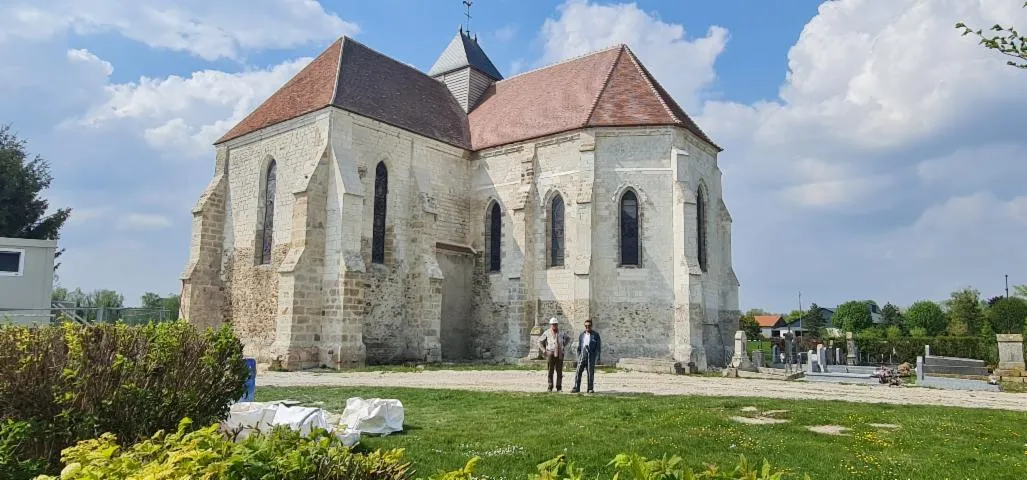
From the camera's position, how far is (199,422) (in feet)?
20.9

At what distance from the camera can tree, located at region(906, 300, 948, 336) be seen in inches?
1876

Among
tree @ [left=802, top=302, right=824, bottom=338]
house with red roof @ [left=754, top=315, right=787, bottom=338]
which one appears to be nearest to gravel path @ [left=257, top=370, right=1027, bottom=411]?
tree @ [left=802, top=302, right=824, bottom=338]

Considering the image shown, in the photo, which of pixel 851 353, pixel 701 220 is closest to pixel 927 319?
pixel 851 353

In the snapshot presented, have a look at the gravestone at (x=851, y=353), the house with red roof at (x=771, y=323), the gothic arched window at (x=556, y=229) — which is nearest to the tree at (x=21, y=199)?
the gothic arched window at (x=556, y=229)

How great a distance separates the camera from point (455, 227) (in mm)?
24828

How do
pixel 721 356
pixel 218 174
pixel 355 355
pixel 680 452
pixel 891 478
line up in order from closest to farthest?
pixel 891 478 < pixel 680 452 < pixel 355 355 < pixel 721 356 < pixel 218 174

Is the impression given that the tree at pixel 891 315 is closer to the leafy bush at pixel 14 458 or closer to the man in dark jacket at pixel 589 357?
the man in dark jacket at pixel 589 357

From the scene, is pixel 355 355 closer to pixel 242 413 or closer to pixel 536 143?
pixel 536 143

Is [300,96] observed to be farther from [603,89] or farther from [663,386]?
[663,386]

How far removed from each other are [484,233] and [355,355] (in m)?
7.28

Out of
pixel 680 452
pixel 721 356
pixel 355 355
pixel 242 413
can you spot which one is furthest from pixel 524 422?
pixel 721 356

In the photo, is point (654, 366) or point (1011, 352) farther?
point (1011, 352)

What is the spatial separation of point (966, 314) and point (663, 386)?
40605mm

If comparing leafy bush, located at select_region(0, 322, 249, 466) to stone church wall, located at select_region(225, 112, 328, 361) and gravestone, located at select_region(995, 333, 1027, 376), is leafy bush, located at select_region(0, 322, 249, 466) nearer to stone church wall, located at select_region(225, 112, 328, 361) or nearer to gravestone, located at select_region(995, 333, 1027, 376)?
stone church wall, located at select_region(225, 112, 328, 361)
